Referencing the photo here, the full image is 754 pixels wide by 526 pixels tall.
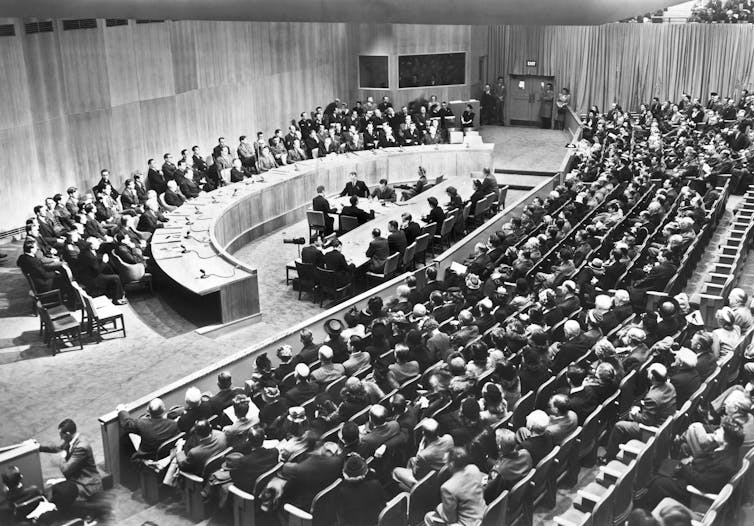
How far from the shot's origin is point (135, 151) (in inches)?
739

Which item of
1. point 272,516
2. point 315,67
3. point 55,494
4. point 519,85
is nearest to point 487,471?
point 272,516

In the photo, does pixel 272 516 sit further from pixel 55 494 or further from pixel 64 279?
pixel 64 279

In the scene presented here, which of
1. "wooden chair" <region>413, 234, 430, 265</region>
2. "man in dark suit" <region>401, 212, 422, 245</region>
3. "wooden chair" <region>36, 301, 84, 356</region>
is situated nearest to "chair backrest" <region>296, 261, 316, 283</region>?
"wooden chair" <region>413, 234, 430, 265</region>

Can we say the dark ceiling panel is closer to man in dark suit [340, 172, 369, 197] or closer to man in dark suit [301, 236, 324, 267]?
man in dark suit [301, 236, 324, 267]

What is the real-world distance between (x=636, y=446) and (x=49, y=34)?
14.2 m

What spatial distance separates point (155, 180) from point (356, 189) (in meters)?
4.28

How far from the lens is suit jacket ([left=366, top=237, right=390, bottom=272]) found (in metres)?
13.7

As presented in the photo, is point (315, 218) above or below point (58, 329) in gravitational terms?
above

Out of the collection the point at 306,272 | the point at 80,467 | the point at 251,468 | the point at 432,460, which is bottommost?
the point at 306,272

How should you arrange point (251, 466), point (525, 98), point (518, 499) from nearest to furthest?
1. point (518, 499)
2. point (251, 466)
3. point (525, 98)

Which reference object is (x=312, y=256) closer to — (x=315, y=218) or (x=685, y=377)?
(x=315, y=218)

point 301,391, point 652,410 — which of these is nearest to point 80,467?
point 301,391

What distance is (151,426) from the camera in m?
7.78

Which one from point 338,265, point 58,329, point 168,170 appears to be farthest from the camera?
point 168,170
